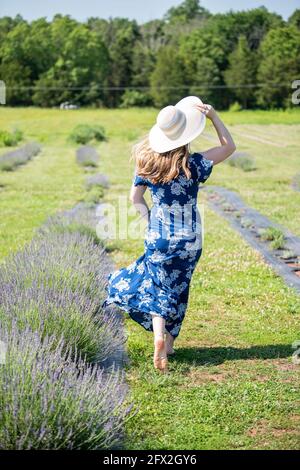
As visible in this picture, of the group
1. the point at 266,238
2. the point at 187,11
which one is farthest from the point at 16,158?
the point at 187,11

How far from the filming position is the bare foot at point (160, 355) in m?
5.12

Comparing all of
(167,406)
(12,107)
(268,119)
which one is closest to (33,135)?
(268,119)

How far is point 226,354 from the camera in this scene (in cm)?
578

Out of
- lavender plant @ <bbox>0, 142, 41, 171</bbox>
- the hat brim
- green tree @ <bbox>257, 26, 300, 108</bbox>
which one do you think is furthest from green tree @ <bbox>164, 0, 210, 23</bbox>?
the hat brim

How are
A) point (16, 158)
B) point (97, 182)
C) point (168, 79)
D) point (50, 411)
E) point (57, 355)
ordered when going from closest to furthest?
1. point (50, 411)
2. point (57, 355)
3. point (97, 182)
4. point (16, 158)
5. point (168, 79)

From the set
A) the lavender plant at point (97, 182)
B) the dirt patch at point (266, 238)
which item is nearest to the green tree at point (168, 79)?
the lavender plant at point (97, 182)

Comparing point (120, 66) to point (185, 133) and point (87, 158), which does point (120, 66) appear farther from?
point (185, 133)

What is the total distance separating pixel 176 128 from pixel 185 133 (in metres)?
0.08

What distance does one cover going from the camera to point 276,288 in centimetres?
799

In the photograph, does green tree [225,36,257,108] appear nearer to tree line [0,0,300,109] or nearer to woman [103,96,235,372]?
tree line [0,0,300,109]

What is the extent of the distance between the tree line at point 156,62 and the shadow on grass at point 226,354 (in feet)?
154

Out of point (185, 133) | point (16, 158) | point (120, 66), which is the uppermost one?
point (185, 133)

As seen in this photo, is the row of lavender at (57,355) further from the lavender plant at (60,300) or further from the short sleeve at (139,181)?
the short sleeve at (139,181)
